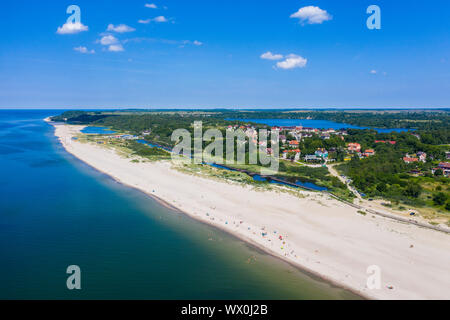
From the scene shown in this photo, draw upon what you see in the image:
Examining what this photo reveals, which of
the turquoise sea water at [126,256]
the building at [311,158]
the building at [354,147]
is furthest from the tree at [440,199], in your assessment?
the building at [354,147]

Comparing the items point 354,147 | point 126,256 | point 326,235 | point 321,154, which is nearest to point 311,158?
point 321,154

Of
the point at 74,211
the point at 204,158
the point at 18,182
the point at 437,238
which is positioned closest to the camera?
the point at 437,238

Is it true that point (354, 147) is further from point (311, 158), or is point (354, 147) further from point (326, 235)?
point (326, 235)

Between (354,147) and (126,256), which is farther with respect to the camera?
(354,147)

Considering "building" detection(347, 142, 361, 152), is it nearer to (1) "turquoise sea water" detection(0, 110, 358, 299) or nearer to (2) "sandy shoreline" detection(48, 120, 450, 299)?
(2) "sandy shoreline" detection(48, 120, 450, 299)

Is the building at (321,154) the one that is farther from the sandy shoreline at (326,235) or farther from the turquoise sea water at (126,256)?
the turquoise sea water at (126,256)
